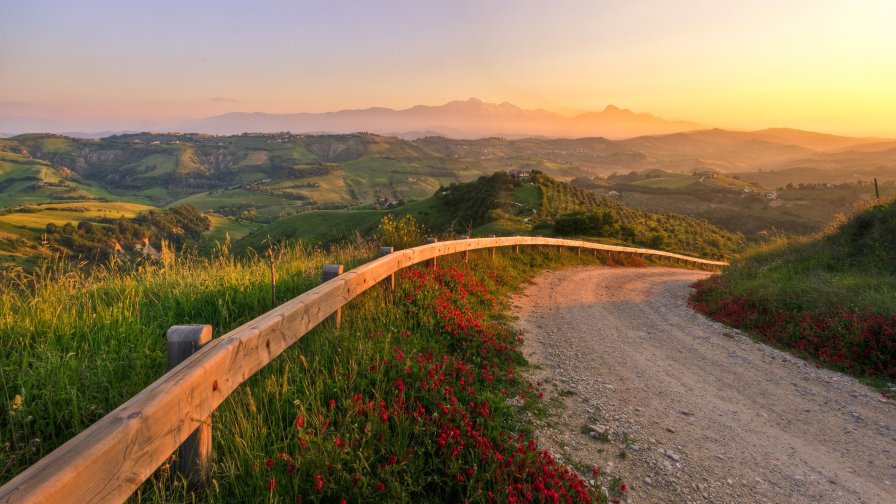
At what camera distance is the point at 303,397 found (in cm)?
386

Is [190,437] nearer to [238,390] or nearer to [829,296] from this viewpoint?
[238,390]

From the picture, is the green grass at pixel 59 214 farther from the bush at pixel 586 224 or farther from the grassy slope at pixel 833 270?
the grassy slope at pixel 833 270

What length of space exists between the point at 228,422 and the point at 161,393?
46.9 inches

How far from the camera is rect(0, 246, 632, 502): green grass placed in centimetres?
307

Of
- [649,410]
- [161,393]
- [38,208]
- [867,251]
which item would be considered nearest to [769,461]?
[649,410]

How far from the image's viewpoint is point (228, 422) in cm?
330

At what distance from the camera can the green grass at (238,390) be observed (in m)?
3.07

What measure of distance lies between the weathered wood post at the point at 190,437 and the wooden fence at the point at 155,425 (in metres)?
0.01

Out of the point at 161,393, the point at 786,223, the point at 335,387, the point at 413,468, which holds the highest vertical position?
the point at 161,393

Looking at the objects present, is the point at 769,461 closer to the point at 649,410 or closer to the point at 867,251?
the point at 649,410

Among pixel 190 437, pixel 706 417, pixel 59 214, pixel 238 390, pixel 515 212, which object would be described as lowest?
pixel 59 214

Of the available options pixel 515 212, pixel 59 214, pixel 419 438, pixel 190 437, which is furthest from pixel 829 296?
pixel 59 214

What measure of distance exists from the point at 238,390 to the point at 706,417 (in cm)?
547

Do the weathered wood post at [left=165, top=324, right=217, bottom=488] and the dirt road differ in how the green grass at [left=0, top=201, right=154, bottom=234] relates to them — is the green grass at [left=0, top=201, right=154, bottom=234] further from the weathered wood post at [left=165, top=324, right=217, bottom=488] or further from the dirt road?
the weathered wood post at [left=165, top=324, right=217, bottom=488]
